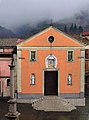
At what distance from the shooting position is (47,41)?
3566 cm

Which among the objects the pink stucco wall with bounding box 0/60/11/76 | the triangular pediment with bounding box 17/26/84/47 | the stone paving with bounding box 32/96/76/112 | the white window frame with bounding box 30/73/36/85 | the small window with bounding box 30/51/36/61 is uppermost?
the triangular pediment with bounding box 17/26/84/47

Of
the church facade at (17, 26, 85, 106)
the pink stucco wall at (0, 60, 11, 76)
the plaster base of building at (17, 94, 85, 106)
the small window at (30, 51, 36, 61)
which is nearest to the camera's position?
the plaster base of building at (17, 94, 85, 106)

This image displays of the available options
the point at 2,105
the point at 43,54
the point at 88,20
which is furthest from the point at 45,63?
the point at 88,20

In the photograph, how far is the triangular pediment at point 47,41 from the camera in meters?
35.6

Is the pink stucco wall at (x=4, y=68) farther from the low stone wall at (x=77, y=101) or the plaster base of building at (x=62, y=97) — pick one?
the low stone wall at (x=77, y=101)

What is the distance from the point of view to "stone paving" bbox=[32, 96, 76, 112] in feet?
106

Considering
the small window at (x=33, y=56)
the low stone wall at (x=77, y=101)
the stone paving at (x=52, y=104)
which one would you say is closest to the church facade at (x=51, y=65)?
the small window at (x=33, y=56)

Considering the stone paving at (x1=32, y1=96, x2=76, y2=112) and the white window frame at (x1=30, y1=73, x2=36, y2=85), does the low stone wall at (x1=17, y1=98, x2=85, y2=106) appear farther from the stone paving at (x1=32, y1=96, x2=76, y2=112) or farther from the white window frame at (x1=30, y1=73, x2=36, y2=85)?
the white window frame at (x1=30, y1=73, x2=36, y2=85)

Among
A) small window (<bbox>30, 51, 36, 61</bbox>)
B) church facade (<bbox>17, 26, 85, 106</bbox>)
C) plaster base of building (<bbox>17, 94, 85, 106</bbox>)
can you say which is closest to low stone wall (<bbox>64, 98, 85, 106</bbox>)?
plaster base of building (<bbox>17, 94, 85, 106</bbox>)

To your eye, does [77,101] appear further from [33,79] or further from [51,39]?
[51,39]

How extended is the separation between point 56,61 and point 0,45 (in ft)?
30.5

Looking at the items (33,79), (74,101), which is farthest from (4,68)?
(74,101)

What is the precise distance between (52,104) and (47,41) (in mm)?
6729

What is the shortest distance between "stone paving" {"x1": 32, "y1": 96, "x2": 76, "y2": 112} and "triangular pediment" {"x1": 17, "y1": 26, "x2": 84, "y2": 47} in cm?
561
